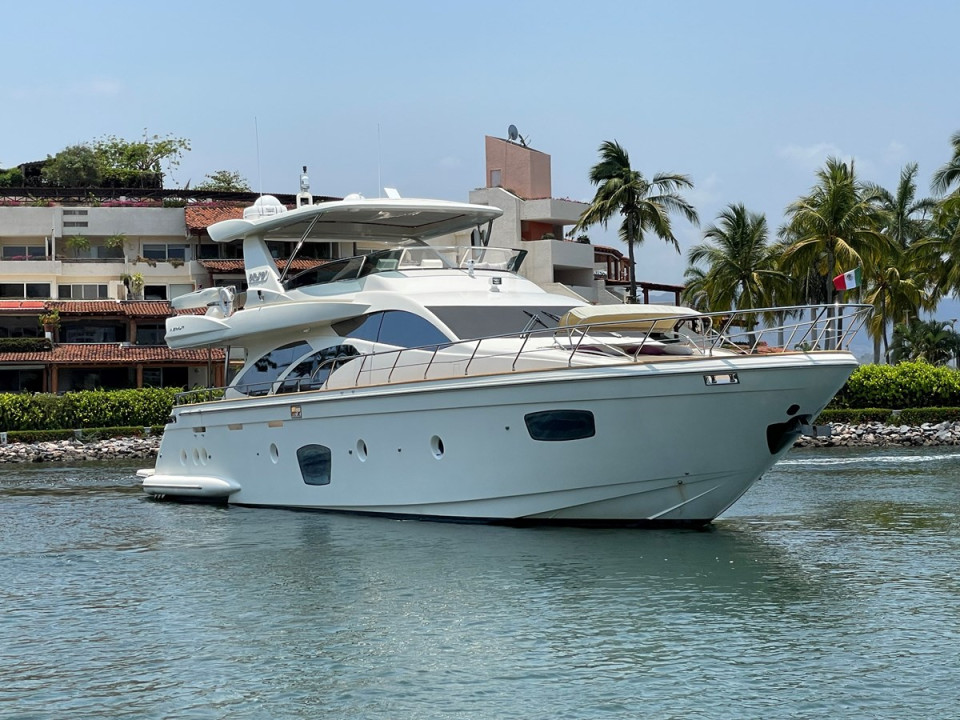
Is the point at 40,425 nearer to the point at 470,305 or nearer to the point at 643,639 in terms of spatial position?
the point at 470,305

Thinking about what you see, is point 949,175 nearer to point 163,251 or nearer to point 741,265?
point 741,265

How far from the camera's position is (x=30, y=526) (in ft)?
70.0

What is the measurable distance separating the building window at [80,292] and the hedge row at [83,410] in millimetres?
12679

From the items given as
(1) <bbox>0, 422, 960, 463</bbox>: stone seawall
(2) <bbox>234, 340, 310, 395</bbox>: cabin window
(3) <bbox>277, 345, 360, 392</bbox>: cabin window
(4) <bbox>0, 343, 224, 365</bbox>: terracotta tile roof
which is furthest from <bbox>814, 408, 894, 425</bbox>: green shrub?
(3) <bbox>277, 345, 360, 392</bbox>: cabin window

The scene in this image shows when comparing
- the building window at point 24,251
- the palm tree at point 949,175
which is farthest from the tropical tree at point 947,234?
the building window at point 24,251

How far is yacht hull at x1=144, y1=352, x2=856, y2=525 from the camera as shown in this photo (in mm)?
15594

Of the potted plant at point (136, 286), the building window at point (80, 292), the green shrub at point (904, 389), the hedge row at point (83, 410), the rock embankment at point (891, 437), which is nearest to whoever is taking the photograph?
the rock embankment at point (891, 437)

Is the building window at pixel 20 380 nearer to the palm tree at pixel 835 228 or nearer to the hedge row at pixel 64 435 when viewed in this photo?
the hedge row at pixel 64 435

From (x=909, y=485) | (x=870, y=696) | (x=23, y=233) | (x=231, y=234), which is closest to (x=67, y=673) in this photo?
(x=870, y=696)

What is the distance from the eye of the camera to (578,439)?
16.1 m

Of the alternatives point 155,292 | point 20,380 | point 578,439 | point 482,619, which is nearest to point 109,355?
point 20,380

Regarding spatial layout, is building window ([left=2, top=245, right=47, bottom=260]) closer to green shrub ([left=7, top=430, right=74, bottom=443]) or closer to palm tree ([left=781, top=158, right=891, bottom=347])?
green shrub ([left=7, top=430, right=74, bottom=443])

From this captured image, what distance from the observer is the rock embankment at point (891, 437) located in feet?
132

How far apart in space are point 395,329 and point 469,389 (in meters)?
2.68
